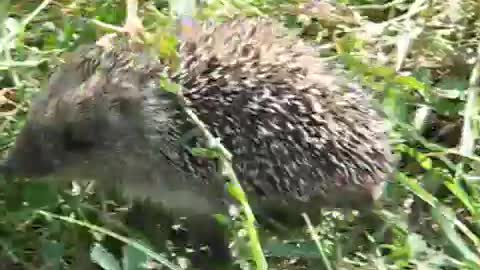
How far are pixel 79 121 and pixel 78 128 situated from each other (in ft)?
0.09

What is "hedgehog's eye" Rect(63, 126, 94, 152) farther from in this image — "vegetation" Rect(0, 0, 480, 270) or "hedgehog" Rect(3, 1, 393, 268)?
"vegetation" Rect(0, 0, 480, 270)

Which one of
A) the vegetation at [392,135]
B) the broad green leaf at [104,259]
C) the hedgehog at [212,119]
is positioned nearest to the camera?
the broad green leaf at [104,259]

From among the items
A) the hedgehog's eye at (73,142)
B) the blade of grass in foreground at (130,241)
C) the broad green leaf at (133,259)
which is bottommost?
the broad green leaf at (133,259)

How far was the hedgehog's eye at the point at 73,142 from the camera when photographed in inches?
132

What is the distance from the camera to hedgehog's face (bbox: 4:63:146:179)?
3.32 m

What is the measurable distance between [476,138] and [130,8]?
58.0 inches

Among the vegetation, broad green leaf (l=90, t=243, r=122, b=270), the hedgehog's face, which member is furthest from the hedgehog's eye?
broad green leaf (l=90, t=243, r=122, b=270)

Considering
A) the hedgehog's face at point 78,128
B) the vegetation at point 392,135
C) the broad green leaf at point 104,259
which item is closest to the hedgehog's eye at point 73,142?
the hedgehog's face at point 78,128

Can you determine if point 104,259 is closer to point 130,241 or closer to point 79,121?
point 130,241

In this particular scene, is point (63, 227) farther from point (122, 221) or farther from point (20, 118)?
point (20, 118)

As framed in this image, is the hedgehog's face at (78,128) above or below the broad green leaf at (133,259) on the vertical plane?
above

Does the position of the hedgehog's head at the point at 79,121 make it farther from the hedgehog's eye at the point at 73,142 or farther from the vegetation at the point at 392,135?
the vegetation at the point at 392,135

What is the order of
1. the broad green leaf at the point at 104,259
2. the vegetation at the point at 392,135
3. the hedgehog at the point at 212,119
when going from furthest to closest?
1. the vegetation at the point at 392,135
2. the hedgehog at the point at 212,119
3. the broad green leaf at the point at 104,259

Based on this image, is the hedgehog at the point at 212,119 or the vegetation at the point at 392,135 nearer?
the hedgehog at the point at 212,119
